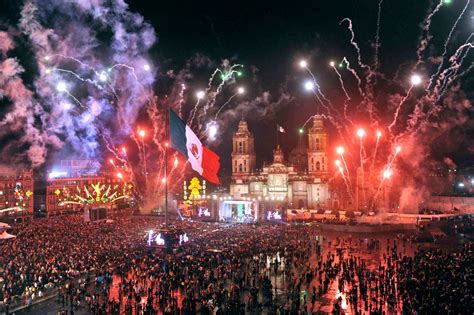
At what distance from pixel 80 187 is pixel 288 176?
37848 mm

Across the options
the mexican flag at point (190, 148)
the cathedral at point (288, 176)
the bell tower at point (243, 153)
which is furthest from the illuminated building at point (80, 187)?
the mexican flag at point (190, 148)

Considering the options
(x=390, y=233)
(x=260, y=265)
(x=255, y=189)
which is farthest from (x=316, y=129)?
(x=260, y=265)

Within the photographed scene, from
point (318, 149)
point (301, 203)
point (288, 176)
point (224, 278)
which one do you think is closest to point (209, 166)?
point (224, 278)

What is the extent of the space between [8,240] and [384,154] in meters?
56.7

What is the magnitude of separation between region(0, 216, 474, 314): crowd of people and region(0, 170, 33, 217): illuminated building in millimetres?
36065

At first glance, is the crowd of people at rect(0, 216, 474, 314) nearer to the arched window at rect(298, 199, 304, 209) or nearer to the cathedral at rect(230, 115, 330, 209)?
the cathedral at rect(230, 115, 330, 209)

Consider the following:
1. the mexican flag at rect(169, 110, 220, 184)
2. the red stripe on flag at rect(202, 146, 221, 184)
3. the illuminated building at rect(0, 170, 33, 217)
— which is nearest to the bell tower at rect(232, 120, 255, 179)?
the illuminated building at rect(0, 170, 33, 217)

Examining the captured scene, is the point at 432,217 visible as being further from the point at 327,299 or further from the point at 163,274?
the point at 163,274

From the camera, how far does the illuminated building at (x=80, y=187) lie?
69000 mm

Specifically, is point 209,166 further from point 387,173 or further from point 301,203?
point 301,203

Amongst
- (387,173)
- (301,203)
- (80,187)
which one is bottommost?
(301,203)

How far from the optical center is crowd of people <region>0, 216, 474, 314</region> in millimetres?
18125

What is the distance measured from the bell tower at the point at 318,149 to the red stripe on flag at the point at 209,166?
152 feet

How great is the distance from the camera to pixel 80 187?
250ft
